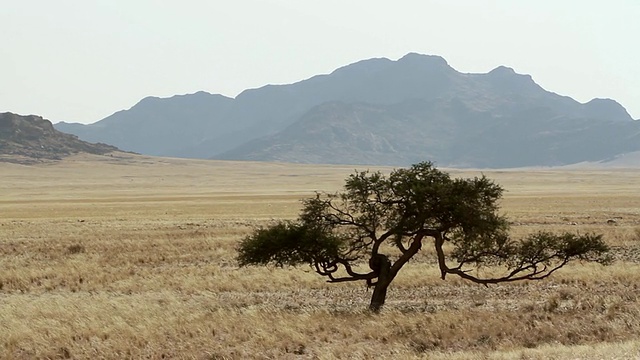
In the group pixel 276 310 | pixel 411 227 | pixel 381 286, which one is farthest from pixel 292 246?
pixel 411 227

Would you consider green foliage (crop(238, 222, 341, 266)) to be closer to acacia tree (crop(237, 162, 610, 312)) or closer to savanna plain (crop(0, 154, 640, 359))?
acacia tree (crop(237, 162, 610, 312))

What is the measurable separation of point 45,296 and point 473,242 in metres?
13.5

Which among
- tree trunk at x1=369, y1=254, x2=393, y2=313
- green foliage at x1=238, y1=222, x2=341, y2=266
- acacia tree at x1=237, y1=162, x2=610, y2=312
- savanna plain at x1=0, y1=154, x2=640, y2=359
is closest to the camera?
savanna plain at x1=0, y1=154, x2=640, y2=359

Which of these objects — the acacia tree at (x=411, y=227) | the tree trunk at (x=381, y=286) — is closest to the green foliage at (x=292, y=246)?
the acacia tree at (x=411, y=227)

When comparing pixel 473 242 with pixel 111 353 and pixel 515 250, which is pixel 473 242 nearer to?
pixel 515 250

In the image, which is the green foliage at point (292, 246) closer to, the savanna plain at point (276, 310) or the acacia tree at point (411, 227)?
the acacia tree at point (411, 227)

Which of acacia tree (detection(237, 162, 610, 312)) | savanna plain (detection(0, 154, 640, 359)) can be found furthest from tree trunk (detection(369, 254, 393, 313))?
savanna plain (detection(0, 154, 640, 359))

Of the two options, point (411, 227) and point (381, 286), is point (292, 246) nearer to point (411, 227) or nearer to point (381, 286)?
point (381, 286)

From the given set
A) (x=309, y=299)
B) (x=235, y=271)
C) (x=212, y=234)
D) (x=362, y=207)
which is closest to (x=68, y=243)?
(x=212, y=234)

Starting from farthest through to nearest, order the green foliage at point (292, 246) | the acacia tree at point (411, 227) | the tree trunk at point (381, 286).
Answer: the green foliage at point (292, 246), the tree trunk at point (381, 286), the acacia tree at point (411, 227)

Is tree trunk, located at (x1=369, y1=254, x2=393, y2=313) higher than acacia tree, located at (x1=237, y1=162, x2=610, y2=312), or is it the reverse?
acacia tree, located at (x1=237, y1=162, x2=610, y2=312)

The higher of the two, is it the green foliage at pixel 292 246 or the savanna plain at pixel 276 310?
the green foliage at pixel 292 246

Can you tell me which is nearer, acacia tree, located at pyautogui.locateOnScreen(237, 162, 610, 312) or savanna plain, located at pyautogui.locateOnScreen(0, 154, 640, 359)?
savanna plain, located at pyautogui.locateOnScreen(0, 154, 640, 359)

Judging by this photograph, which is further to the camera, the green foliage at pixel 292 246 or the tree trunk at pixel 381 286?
the green foliage at pixel 292 246
